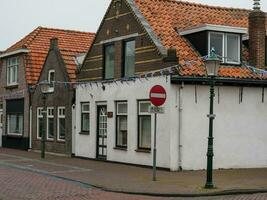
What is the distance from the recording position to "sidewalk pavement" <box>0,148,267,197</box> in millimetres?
14969

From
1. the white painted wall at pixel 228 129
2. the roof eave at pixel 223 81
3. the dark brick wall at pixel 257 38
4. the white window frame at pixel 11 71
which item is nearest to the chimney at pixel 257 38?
the dark brick wall at pixel 257 38

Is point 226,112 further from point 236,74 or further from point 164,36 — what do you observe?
point 164,36

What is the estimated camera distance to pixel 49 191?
15211 mm

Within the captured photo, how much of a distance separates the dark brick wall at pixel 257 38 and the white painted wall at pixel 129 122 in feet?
14.9

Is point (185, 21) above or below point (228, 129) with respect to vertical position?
above

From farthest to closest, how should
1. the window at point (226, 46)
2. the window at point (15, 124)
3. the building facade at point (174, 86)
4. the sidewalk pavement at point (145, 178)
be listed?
1. the window at point (15, 124)
2. the window at point (226, 46)
3. the building facade at point (174, 86)
4. the sidewalk pavement at point (145, 178)

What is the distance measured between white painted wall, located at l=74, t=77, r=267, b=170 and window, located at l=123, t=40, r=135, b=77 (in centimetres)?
72

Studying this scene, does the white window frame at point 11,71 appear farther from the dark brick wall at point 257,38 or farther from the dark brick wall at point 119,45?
the dark brick wall at point 257,38

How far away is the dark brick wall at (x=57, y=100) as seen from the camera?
27562 mm

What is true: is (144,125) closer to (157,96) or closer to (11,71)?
(157,96)

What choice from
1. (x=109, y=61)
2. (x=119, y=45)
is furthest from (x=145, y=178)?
(x=109, y=61)

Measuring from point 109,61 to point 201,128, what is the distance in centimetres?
639

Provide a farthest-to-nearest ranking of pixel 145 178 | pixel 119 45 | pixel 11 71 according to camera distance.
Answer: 1. pixel 11 71
2. pixel 119 45
3. pixel 145 178

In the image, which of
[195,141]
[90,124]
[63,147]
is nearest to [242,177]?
[195,141]
